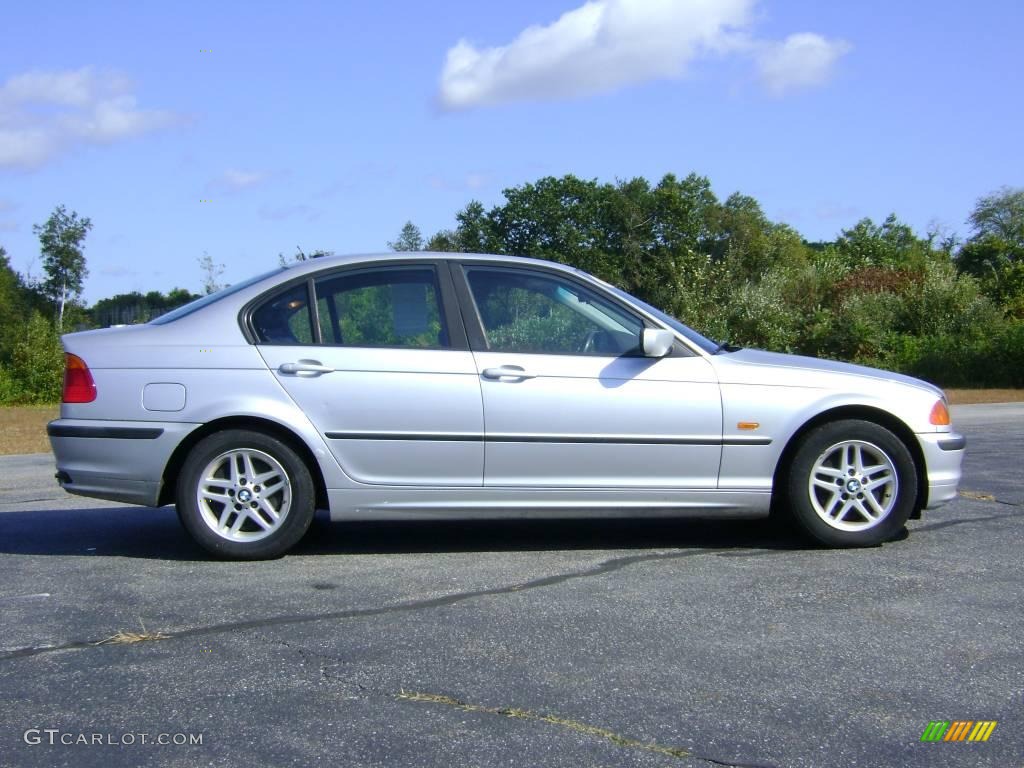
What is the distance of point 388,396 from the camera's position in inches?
230

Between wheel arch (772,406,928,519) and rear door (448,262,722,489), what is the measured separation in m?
0.39

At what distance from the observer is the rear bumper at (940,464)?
6148mm

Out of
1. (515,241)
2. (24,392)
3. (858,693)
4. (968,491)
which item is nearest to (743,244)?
(515,241)

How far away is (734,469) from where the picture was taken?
598 centimetres

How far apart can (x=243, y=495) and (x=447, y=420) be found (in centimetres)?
112

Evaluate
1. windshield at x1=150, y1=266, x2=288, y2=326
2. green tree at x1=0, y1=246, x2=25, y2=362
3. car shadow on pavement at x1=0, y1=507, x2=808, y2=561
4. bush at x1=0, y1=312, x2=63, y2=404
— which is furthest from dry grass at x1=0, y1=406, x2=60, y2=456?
green tree at x1=0, y1=246, x2=25, y2=362

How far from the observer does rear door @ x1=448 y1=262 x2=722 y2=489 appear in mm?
5859

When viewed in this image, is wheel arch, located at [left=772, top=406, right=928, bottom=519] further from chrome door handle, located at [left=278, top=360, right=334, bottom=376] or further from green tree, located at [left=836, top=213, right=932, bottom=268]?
green tree, located at [left=836, top=213, right=932, bottom=268]

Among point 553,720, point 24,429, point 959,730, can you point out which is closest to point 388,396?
point 553,720

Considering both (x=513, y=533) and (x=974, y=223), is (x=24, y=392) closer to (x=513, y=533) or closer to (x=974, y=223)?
(x=513, y=533)

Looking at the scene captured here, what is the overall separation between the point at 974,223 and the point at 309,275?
3389 inches

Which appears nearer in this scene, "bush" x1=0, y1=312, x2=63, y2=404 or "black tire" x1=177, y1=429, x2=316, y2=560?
"black tire" x1=177, y1=429, x2=316, y2=560

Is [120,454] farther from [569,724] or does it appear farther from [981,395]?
[981,395]

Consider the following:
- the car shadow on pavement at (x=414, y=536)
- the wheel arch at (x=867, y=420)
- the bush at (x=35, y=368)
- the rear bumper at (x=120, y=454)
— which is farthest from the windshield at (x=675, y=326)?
the bush at (x=35, y=368)
